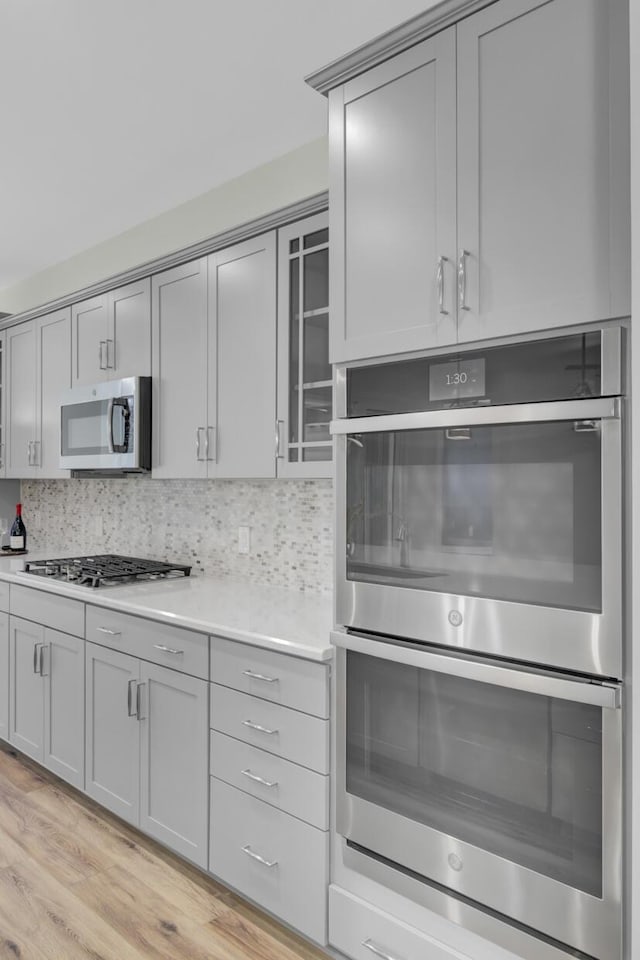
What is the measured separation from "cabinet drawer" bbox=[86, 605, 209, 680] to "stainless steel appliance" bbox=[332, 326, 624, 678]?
0.68m

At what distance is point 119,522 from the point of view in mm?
3955

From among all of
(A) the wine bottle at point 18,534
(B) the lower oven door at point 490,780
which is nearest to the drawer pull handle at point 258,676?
(B) the lower oven door at point 490,780

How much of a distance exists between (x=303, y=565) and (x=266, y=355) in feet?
2.92

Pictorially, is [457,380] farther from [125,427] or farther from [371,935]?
[125,427]

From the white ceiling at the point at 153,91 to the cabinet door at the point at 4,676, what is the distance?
82.3 inches

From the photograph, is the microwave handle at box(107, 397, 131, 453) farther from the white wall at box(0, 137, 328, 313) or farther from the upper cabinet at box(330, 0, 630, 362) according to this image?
the upper cabinet at box(330, 0, 630, 362)

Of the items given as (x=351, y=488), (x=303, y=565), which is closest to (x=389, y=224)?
(x=351, y=488)

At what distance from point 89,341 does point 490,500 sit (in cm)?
265

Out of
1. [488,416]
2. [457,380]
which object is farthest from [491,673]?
[457,380]

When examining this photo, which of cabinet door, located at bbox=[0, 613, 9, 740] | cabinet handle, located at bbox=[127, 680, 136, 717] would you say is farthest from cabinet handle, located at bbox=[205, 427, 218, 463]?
cabinet door, located at bbox=[0, 613, 9, 740]

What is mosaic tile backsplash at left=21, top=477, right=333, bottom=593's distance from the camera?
286cm

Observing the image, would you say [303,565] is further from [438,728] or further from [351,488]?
[438,728]

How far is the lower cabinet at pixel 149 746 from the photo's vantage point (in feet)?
7.57

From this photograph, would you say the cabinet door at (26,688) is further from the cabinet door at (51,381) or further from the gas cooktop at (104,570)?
the cabinet door at (51,381)
